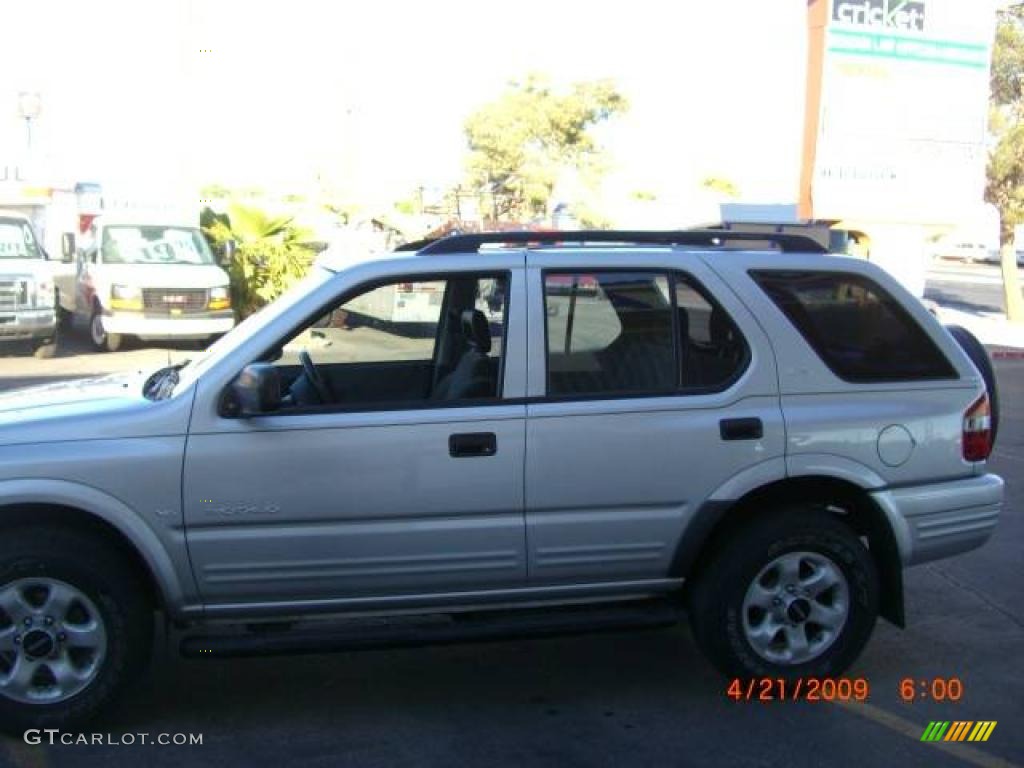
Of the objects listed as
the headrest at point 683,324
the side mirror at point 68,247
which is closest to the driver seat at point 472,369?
the headrest at point 683,324

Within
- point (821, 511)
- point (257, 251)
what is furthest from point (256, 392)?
point (257, 251)

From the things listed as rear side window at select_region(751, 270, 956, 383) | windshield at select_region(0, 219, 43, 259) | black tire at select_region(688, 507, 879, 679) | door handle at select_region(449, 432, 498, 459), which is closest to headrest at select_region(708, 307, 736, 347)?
rear side window at select_region(751, 270, 956, 383)

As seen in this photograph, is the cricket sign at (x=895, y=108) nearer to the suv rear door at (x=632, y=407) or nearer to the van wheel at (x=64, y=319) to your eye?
the van wheel at (x=64, y=319)

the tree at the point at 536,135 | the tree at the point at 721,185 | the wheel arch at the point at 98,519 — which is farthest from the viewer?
the tree at the point at 721,185

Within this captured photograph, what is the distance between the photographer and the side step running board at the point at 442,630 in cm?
376

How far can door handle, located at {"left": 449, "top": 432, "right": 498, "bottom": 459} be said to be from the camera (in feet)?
12.7

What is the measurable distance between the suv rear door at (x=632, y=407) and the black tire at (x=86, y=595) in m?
1.47

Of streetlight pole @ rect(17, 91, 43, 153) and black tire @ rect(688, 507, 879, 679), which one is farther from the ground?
streetlight pole @ rect(17, 91, 43, 153)

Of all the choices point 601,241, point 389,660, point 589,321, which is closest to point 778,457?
point 589,321

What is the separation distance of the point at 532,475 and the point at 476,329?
2.97ft

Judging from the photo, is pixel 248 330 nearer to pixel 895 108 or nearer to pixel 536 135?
pixel 895 108

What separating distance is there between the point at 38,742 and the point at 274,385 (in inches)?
59.8

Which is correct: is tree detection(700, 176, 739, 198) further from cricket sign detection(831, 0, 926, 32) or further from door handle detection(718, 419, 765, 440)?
door handle detection(718, 419, 765, 440)

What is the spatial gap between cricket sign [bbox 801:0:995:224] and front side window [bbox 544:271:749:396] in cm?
1682
